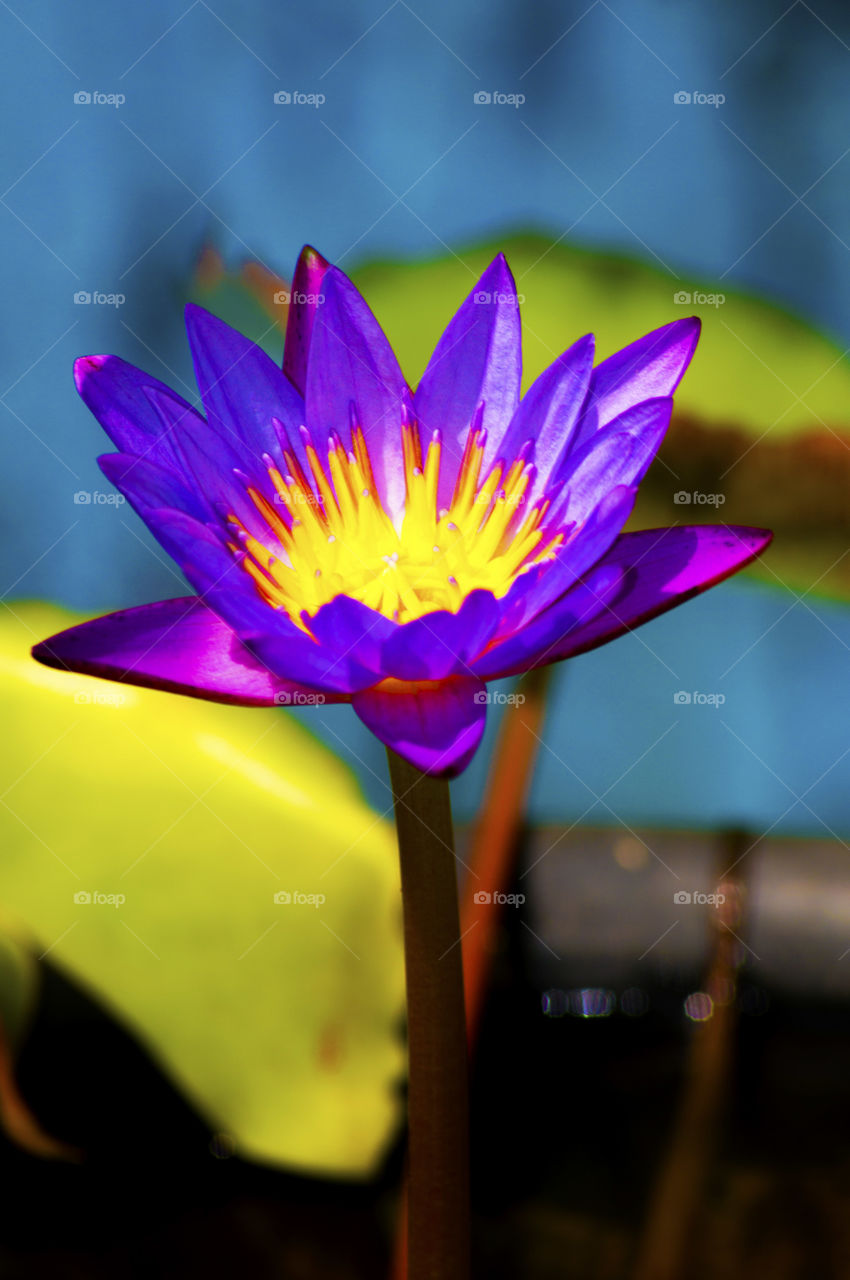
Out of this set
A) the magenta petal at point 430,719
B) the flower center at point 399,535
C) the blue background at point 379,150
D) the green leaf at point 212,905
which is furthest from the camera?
the blue background at point 379,150

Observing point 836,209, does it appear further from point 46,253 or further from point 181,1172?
point 181,1172

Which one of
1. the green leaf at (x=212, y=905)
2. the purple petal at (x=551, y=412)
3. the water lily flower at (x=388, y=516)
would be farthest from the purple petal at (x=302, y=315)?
the green leaf at (x=212, y=905)

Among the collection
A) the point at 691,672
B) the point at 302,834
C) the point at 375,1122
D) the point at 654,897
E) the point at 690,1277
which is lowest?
the point at 690,1277

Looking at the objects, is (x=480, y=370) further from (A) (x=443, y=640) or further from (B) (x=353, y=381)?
(A) (x=443, y=640)

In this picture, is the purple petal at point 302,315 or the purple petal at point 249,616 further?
the purple petal at point 302,315

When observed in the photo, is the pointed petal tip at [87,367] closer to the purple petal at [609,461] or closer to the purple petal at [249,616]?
the purple petal at [249,616]

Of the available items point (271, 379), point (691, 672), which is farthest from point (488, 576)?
point (691, 672)

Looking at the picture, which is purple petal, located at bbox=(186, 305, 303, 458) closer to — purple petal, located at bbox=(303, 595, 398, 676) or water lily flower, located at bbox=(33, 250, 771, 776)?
water lily flower, located at bbox=(33, 250, 771, 776)

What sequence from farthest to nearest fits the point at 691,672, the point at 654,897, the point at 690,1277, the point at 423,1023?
the point at 691,672, the point at 654,897, the point at 690,1277, the point at 423,1023
